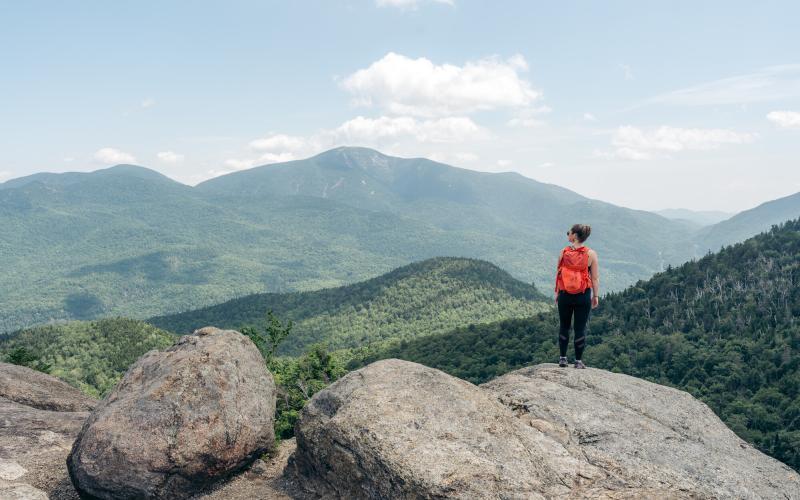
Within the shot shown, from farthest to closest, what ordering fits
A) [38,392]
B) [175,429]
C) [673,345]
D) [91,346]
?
1. [91,346]
2. [673,345]
3. [38,392]
4. [175,429]

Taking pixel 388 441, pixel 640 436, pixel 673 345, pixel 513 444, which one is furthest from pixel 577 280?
pixel 673 345

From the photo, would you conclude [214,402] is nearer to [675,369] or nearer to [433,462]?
[433,462]

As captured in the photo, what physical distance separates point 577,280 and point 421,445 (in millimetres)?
7892

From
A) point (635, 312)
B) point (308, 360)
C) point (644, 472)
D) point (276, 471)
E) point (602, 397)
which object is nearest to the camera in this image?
point (644, 472)

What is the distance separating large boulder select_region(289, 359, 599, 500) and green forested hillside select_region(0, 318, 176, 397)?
107 metres

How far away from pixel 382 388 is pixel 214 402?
5.99 m

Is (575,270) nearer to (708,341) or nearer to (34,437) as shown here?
(34,437)

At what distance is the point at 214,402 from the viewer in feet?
53.3

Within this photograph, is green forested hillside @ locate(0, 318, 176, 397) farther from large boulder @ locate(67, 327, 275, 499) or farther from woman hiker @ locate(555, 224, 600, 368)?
woman hiker @ locate(555, 224, 600, 368)

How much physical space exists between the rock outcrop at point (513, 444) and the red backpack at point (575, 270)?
10.5 feet

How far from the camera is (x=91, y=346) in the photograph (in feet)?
424

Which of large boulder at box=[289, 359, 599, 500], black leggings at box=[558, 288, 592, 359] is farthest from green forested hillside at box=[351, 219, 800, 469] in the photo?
large boulder at box=[289, 359, 599, 500]

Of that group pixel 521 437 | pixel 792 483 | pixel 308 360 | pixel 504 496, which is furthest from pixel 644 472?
pixel 308 360

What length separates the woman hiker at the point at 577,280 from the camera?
16.3 m
